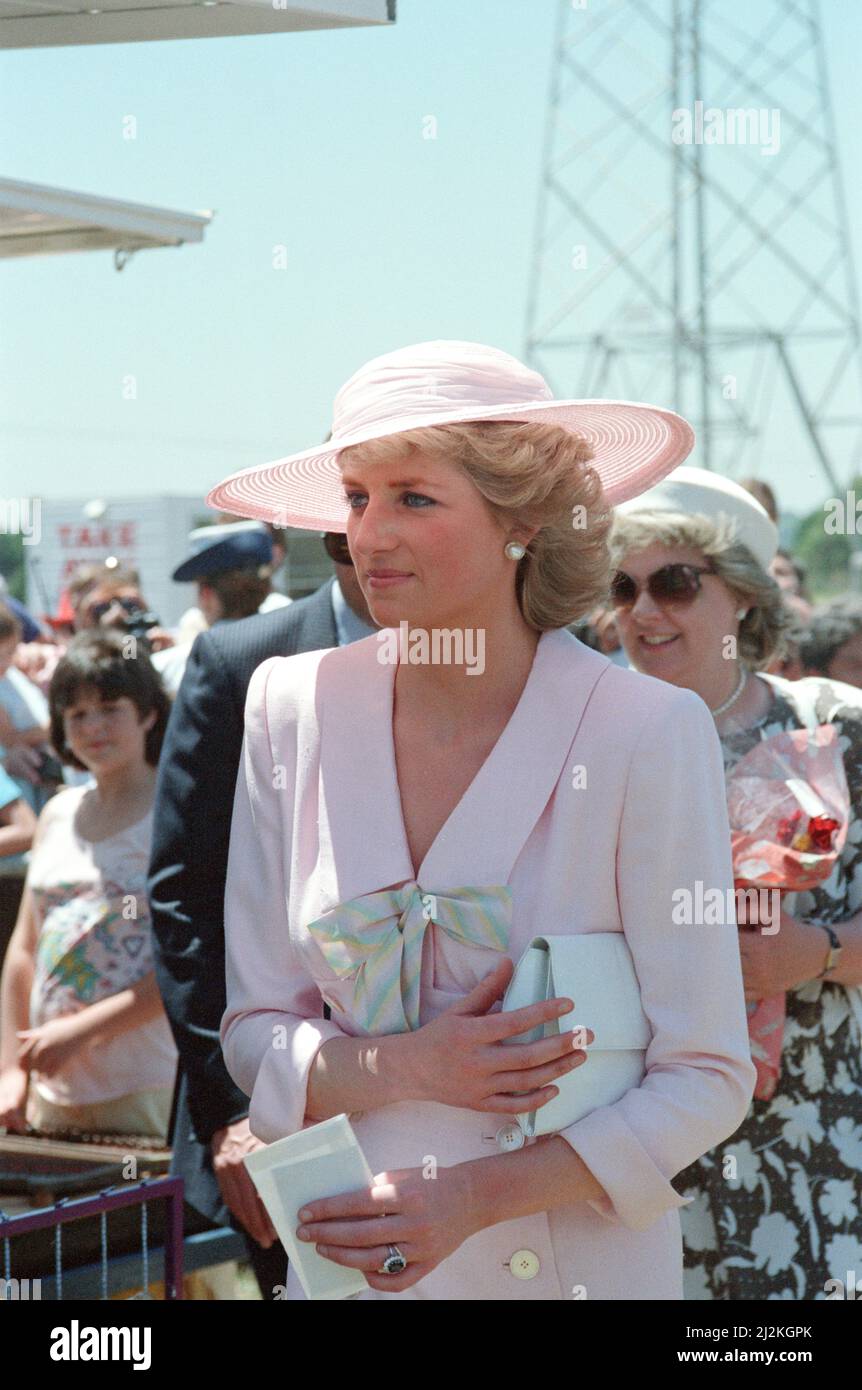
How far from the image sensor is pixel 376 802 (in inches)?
81.7

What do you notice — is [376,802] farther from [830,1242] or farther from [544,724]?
[830,1242]

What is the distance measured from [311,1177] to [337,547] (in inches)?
53.7

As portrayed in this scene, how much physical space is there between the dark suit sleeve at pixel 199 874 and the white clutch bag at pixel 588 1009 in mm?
1214

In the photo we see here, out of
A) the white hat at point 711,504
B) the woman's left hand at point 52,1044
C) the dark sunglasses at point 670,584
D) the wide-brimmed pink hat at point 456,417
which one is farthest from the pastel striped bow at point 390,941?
the woman's left hand at point 52,1044

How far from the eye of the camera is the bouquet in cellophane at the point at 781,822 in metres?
2.80

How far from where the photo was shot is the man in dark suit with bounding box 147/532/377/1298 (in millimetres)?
3027

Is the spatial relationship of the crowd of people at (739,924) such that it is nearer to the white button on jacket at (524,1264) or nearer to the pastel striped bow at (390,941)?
the pastel striped bow at (390,941)

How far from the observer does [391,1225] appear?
6.04ft

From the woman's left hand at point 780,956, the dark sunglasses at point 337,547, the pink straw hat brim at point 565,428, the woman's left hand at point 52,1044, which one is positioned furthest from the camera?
the woman's left hand at point 52,1044

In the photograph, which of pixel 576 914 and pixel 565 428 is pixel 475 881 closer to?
pixel 576 914

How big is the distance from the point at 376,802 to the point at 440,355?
568mm

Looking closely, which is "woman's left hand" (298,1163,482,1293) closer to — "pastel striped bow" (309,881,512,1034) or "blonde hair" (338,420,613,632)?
"pastel striped bow" (309,881,512,1034)

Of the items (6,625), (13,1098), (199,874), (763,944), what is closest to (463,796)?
(763,944)
